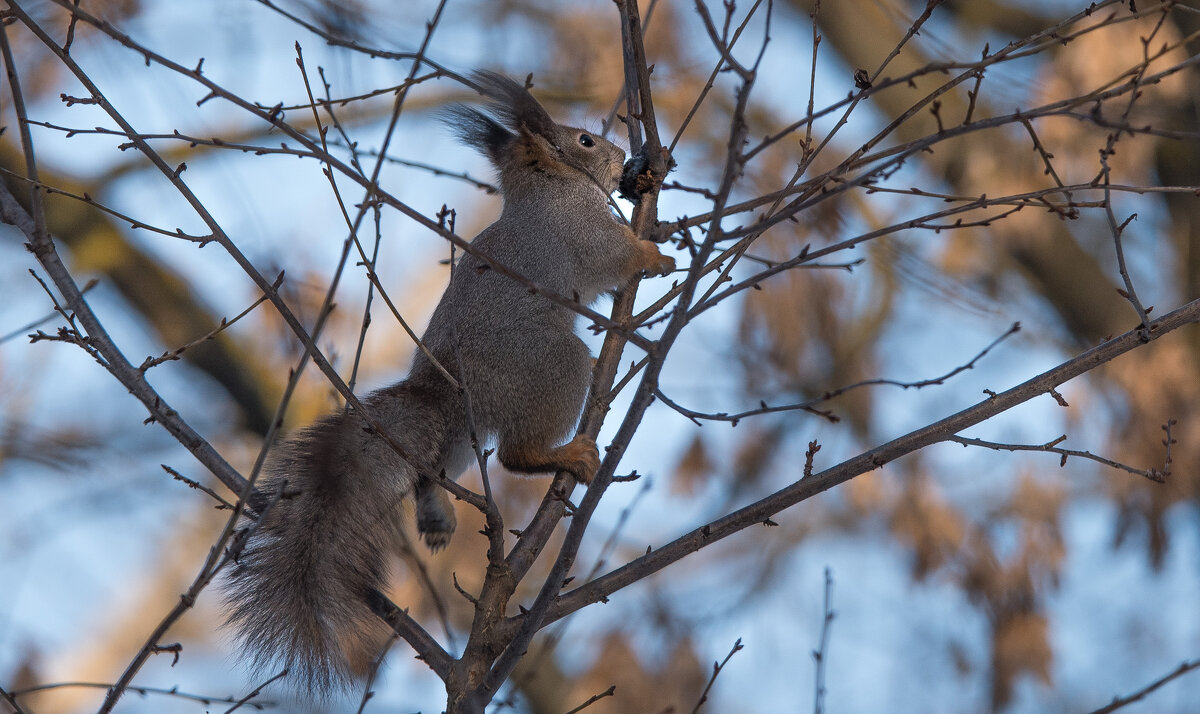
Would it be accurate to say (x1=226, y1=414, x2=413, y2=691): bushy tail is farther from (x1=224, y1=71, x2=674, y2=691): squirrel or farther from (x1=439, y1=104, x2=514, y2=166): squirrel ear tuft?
(x1=439, y1=104, x2=514, y2=166): squirrel ear tuft

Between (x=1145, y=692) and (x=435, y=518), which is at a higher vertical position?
(x=435, y=518)

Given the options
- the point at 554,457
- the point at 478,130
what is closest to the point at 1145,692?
the point at 554,457

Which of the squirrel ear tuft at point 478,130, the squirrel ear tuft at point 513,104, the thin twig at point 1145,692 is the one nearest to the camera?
the thin twig at point 1145,692

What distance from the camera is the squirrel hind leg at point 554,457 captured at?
111 inches

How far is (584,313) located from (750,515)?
23.7 inches

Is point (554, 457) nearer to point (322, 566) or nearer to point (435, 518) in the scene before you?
point (435, 518)

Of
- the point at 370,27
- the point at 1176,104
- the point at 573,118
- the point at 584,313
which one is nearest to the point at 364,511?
the point at 584,313

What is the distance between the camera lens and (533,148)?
143 inches

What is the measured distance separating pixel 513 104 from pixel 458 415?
39.6 inches

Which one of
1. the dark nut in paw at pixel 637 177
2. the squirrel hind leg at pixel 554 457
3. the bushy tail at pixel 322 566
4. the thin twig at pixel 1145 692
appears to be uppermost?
the dark nut in paw at pixel 637 177

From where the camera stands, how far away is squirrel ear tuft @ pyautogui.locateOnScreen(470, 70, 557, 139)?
307 centimetres

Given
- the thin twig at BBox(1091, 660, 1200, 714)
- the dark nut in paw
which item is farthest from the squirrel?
the thin twig at BBox(1091, 660, 1200, 714)

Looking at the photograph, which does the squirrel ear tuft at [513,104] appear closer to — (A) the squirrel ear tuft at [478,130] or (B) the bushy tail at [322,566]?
(A) the squirrel ear tuft at [478,130]

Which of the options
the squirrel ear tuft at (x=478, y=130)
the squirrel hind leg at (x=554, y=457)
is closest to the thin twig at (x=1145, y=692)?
the squirrel hind leg at (x=554, y=457)
